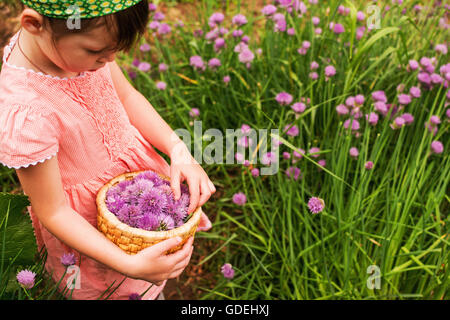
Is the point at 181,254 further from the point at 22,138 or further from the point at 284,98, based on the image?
the point at 284,98

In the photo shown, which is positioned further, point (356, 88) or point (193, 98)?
point (193, 98)

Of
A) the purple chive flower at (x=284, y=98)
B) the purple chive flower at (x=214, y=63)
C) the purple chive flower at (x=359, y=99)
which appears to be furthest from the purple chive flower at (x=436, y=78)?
Result: the purple chive flower at (x=214, y=63)

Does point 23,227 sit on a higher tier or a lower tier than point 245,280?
higher

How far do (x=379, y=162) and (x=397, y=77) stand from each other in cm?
43

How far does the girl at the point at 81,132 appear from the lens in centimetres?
81

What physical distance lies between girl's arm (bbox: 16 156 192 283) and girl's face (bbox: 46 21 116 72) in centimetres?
21

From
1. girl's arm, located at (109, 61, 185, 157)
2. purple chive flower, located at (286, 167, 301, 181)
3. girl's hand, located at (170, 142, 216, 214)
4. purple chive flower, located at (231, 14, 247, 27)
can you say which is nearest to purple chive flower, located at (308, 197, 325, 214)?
purple chive flower, located at (286, 167, 301, 181)

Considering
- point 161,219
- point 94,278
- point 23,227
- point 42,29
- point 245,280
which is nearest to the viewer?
point 42,29

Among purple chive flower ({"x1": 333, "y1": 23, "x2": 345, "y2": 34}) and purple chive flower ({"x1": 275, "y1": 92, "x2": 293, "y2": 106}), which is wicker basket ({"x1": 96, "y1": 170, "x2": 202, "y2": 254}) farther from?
purple chive flower ({"x1": 333, "y1": 23, "x2": 345, "y2": 34})

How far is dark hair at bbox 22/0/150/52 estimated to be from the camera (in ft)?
2.57

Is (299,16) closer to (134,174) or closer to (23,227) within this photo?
(134,174)

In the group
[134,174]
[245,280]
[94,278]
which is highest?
[134,174]

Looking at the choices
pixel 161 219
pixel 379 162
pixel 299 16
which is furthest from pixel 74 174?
pixel 299 16

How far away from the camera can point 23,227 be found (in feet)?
3.51
